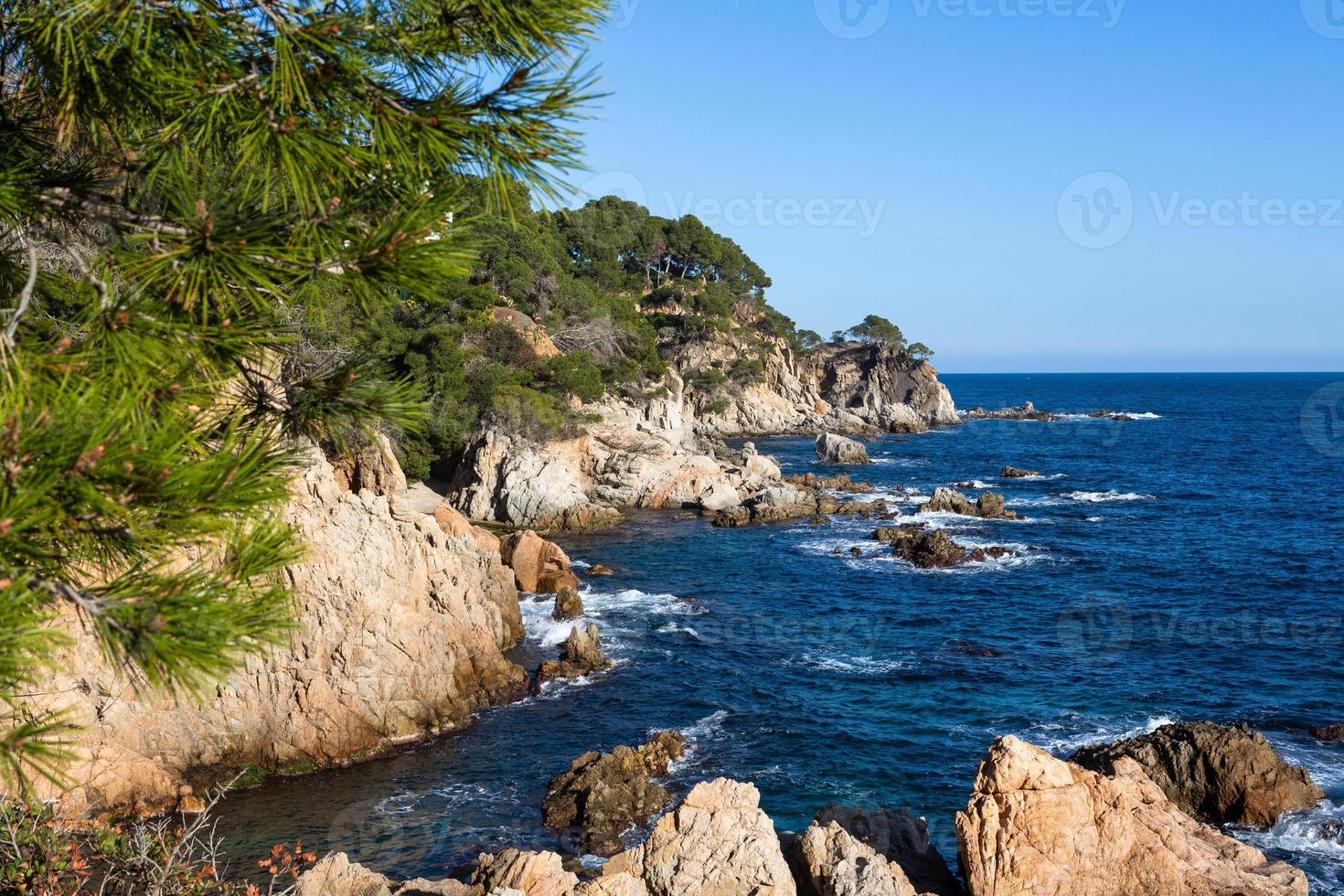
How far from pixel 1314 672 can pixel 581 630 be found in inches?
809

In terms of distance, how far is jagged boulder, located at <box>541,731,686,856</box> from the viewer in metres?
17.0

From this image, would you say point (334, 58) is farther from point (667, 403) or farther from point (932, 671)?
point (667, 403)

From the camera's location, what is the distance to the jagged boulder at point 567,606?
30328 mm

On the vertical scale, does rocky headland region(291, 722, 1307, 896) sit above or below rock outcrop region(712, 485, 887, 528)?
above

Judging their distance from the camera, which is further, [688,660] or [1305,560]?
[1305,560]

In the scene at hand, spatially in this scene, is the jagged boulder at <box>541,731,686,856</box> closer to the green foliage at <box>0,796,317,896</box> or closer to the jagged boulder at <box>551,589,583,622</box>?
the green foliage at <box>0,796,317,896</box>

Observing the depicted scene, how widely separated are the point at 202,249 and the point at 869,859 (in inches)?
376

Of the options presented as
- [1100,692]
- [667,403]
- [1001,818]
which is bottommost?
[1100,692]

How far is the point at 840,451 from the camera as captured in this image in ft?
227

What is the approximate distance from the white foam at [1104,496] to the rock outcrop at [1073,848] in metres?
48.3

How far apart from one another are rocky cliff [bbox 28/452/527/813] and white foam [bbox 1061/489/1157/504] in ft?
142

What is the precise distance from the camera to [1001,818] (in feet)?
36.7

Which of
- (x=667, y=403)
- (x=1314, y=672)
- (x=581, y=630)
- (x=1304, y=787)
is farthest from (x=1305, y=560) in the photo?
(x=667, y=403)

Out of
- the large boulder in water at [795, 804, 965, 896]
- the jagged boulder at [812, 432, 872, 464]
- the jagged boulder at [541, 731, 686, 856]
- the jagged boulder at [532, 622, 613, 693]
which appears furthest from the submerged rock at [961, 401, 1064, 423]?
the large boulder in water at [795, 804, 965, 896]
